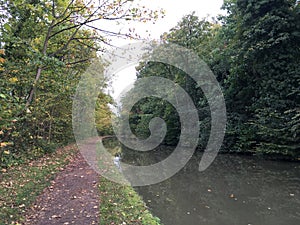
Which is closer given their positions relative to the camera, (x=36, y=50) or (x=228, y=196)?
(x=36, y=50)

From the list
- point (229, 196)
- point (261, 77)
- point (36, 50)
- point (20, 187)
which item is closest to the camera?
point (36, 50)

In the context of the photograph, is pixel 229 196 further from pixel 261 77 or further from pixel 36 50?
pixel 261 77

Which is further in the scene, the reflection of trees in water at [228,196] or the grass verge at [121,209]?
the reflection of trees in water at [228,196]

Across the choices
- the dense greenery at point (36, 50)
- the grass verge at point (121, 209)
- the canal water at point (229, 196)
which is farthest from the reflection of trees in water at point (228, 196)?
the dense greenery at point (36, 50)

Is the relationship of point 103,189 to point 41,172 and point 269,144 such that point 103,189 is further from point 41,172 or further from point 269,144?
point 269,144

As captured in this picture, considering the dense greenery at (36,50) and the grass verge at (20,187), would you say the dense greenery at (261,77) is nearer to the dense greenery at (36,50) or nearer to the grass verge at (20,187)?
the dense greenery at (36,50)

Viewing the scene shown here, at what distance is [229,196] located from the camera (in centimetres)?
677

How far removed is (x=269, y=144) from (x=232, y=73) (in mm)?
4361

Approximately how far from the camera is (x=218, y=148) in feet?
49.8

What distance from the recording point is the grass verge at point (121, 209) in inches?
172

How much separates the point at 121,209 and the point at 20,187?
228cm

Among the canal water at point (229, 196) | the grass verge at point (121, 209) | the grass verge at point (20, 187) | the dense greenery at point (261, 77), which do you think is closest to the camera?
the grass verge at point (20, 187)

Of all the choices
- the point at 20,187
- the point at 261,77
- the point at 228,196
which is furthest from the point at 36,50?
the point at 261,77

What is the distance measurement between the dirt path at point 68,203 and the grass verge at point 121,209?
14cm
